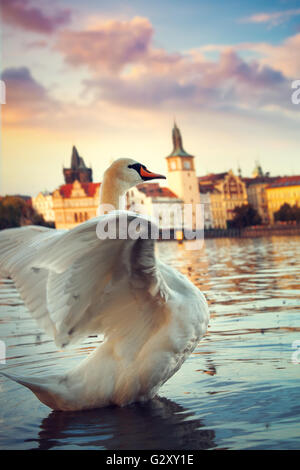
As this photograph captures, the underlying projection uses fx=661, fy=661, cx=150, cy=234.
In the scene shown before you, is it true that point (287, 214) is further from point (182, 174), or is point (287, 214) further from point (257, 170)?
point (257, 170)

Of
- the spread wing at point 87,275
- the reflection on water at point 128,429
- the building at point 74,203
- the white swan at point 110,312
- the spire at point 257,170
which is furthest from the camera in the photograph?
the spire at point 257,170

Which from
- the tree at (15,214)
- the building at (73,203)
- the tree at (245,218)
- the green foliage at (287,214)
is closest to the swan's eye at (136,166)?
the tree at (15,214)

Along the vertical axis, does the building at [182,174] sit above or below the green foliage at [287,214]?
above

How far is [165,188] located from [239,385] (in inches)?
5018

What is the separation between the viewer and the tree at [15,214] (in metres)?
103

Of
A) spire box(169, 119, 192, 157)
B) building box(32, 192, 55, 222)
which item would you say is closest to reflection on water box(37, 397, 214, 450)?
building box(32, 192, 55, 222)

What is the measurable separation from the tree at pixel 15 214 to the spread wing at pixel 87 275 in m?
97.7

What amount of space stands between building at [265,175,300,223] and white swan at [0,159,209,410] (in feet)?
431

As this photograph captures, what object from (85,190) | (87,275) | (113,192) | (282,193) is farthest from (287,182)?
(87,275)

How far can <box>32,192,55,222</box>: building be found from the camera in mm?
134125

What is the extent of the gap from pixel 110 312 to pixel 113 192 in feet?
4.56

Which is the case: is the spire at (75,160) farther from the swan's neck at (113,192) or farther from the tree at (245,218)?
the swan's neck at (113,192)

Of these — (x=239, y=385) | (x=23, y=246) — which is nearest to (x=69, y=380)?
(x=23, y=246)

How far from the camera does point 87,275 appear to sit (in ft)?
11.1
